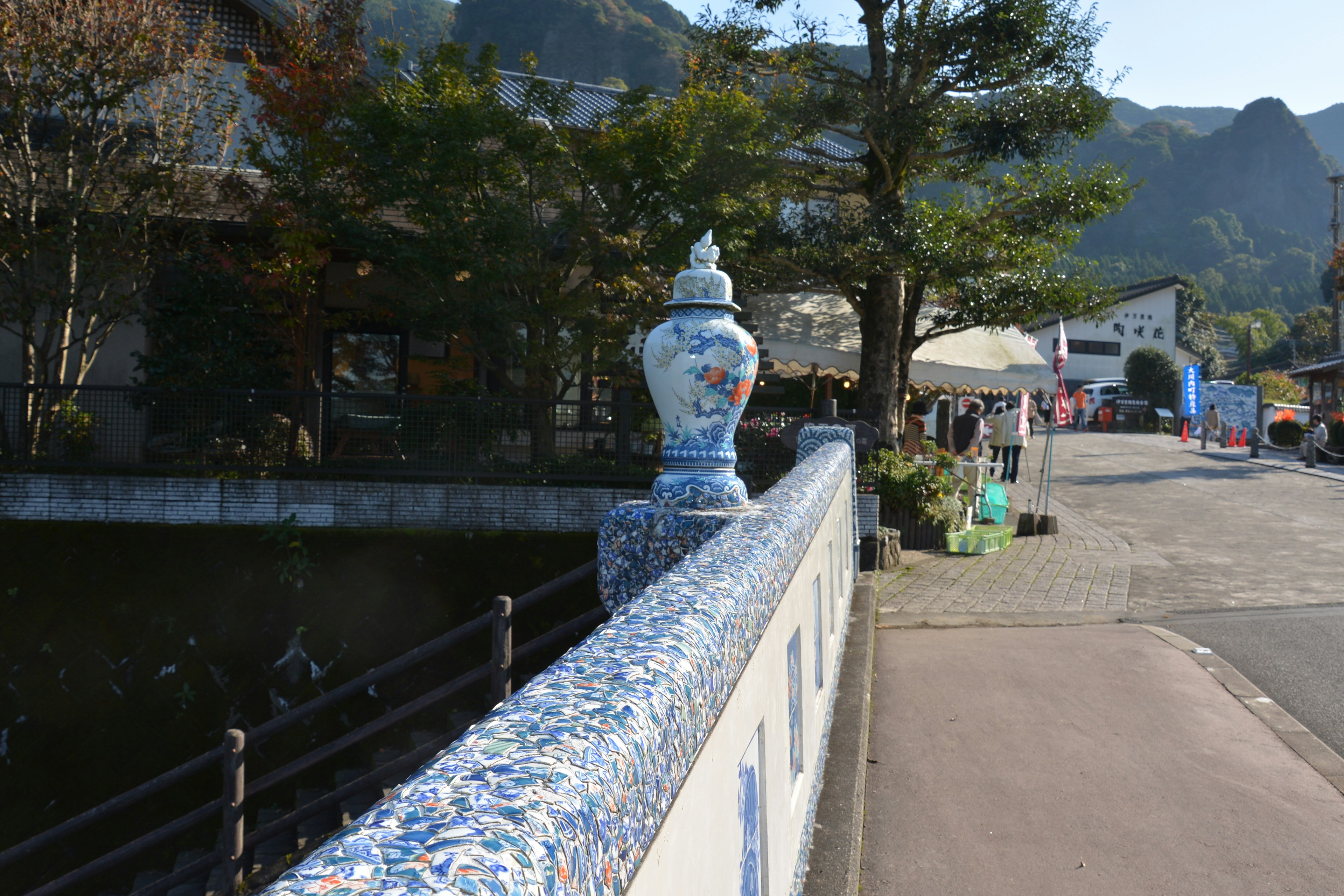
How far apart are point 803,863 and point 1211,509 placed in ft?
49.2

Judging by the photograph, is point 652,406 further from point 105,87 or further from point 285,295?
point 105,87

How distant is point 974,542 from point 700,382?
8.42m

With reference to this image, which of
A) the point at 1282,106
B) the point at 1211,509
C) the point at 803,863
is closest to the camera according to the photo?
the point at 803,863

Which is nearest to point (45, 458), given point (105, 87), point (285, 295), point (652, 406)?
point (285, 295)

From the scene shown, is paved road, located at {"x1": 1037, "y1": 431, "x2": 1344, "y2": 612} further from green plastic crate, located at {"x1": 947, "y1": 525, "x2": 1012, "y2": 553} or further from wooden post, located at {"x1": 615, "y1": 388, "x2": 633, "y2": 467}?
wooden post, located at {"x1": 615, "y1": 388, "x2": 633, "y2": 467}

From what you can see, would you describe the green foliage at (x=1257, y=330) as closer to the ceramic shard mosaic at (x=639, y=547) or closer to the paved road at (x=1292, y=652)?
the paved road at (x=1292, y=652)

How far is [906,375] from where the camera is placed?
45.5ft

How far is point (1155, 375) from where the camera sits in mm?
46625

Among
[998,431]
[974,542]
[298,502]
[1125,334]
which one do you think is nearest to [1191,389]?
[998,431]

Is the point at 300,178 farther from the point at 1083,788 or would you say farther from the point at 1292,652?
the point at 1292,652

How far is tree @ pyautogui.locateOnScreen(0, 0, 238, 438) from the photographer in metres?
10.4

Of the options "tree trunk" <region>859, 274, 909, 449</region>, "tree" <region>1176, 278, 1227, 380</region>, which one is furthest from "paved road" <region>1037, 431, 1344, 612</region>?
"tree" <region>1176, 278, 1227, 380</region>

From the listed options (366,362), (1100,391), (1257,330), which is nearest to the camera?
(366,362)

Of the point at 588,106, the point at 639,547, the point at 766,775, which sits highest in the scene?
the point at 588,106
